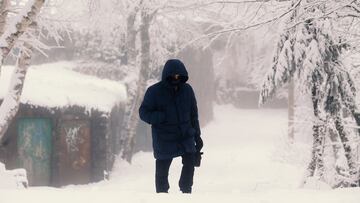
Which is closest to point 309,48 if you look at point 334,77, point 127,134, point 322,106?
point 334,77

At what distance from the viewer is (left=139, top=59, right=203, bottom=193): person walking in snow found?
200 inches

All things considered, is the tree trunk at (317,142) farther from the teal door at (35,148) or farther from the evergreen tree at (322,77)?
the teal door at (35,148)

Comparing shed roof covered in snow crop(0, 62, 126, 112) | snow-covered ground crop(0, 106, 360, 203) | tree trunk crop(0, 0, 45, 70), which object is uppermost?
tree trunk crop(0, 0, 45, 70)


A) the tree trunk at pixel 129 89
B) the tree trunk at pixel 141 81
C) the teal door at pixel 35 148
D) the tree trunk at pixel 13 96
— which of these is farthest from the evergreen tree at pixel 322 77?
the tree trunk at pixel 129 89

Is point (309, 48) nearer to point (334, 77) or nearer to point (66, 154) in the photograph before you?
point (334, 77)

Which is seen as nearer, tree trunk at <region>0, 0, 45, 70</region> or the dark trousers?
the dark trousers

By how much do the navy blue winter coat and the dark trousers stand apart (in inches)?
4.4

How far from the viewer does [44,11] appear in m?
11.2

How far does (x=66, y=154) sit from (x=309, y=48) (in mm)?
8480

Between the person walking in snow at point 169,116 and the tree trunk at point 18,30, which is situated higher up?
the tree trunk at point 18,30

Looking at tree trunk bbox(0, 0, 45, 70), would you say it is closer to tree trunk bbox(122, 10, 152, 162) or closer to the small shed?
the small shed

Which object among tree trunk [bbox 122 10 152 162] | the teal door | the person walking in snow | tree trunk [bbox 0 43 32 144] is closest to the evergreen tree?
the person walking in snow

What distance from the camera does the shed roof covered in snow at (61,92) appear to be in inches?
537

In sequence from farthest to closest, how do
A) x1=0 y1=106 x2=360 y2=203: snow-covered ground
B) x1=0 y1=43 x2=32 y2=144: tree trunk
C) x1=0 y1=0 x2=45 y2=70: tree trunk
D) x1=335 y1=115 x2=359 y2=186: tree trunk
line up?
x1=0 y1=43 x2=32 y2=144: tree trunk
x1=335 y1=115 x2=359 y2=186: tree trunk
x1=0 y1=0 x2=45 y2=70: tree trunk
x1=0 y1=106 x2=360 y2=203: snow-covered ground
